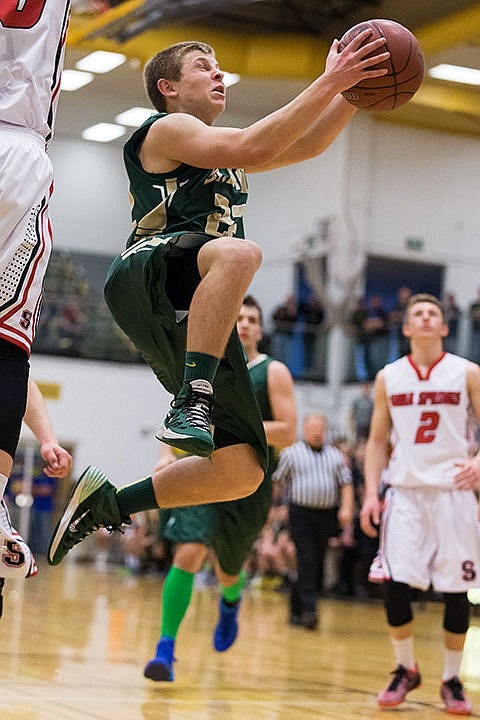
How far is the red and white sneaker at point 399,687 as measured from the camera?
5.59 m

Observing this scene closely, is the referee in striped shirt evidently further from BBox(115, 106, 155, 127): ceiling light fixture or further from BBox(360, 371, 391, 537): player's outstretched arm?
BBox(115, 106, 155, 127): ceiling light fixture

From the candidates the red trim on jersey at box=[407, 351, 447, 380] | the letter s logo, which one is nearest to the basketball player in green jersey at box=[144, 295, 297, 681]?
the red trim on jersey at box=[407, 351, 447, 380]

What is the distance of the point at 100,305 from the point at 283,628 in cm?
1116

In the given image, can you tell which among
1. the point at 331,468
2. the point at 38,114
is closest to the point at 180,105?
the point at 38,114

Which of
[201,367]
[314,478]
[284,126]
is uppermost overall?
[284,126]

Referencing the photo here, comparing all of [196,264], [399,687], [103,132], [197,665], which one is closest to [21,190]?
[196,264]

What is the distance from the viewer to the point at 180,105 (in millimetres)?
3953

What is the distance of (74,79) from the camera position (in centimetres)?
2155

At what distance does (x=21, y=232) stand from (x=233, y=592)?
426 centimetres

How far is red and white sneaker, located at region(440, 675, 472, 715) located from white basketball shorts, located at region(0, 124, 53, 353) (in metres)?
3.46

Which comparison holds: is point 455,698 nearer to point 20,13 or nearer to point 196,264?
point 196,264

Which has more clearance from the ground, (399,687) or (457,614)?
(457,614)

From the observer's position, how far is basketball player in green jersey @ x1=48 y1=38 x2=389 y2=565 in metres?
3.39

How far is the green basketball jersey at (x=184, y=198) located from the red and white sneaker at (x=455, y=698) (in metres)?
2.85
